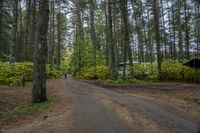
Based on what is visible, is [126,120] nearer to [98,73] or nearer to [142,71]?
[142,71]

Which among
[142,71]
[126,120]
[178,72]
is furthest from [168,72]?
[126,120]

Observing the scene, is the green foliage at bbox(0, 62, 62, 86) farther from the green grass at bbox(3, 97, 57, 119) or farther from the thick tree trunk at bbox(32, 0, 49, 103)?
the green grass at bbox(3, 97, 57, 119)

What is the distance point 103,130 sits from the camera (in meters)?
6.48

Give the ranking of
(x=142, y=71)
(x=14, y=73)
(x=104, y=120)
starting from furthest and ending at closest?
(x=142, y=71), (x=14, y=73), (x=104, y=120)

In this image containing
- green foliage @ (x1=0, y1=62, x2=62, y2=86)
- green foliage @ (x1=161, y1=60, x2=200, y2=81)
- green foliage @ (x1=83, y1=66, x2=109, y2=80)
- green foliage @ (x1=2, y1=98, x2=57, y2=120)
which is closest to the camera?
green foliage @ (x1=2, y1=98, x2=57, y2=120)

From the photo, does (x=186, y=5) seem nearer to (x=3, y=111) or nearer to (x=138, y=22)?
(x=138, y=22)

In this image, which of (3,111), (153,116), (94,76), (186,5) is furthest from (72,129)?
(186,5)

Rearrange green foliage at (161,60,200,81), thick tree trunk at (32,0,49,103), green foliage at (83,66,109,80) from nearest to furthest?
thick tree trunk at (32,0,49,103) → green foliage at (161,60,200,81) → green foliage at (83,66,109,80)

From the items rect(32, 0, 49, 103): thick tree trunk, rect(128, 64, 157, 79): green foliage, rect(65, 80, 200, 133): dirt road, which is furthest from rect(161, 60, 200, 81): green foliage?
rect(32, 0, 49, 103): thick tree trunk

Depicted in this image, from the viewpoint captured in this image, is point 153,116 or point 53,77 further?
point 53,77

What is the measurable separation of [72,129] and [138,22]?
133ft

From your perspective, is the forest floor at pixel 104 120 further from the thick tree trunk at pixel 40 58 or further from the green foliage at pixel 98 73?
the green foliage at pixel 98 73

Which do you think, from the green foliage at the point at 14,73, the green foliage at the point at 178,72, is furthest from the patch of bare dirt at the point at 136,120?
the green foliage at the point at 178,72

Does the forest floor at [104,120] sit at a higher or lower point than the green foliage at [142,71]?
lower
